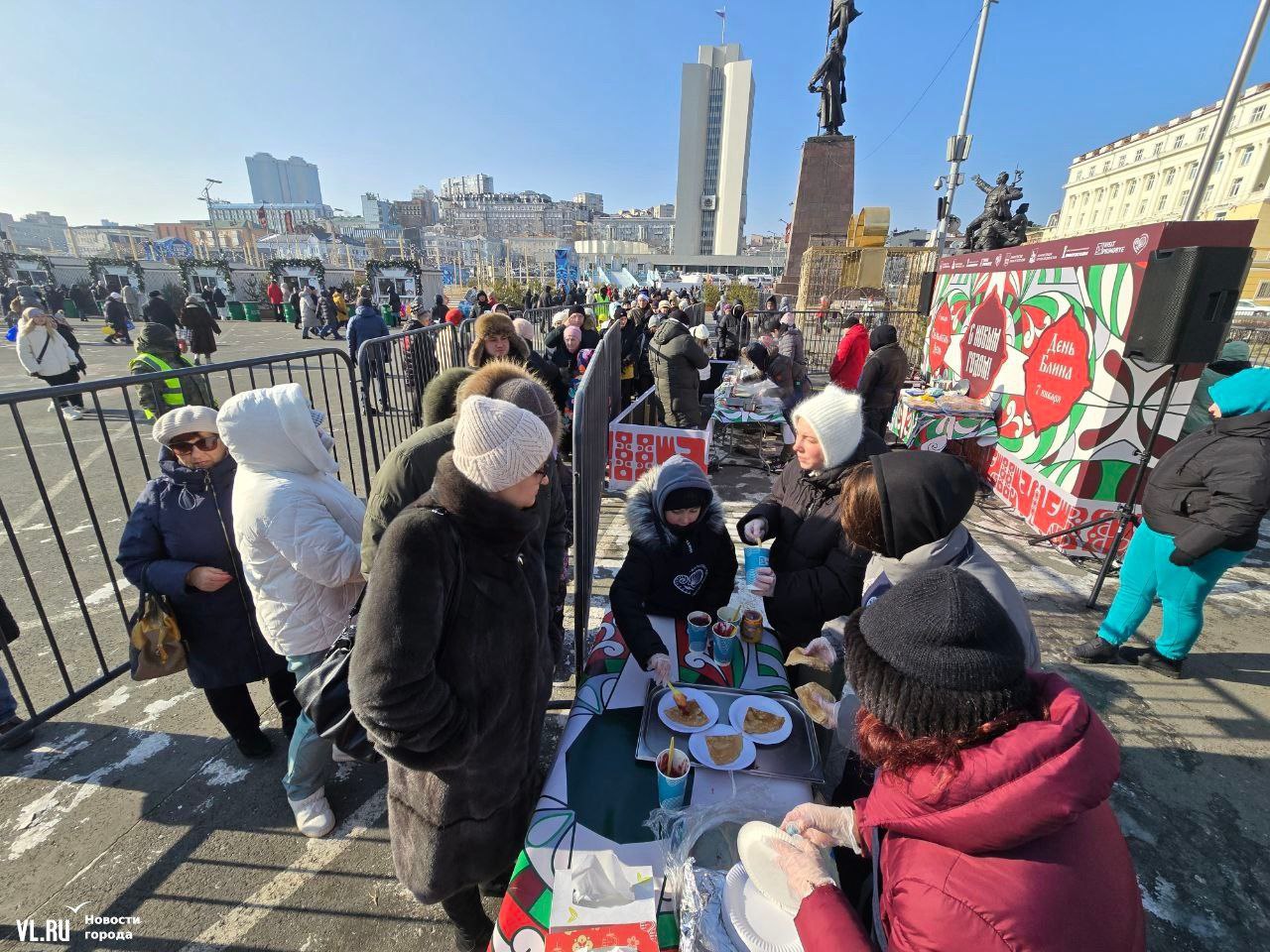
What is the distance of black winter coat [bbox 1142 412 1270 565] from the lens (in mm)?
3027

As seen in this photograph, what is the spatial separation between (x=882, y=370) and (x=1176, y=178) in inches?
2674

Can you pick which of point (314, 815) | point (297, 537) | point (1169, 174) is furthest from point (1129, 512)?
point (1169, 174)

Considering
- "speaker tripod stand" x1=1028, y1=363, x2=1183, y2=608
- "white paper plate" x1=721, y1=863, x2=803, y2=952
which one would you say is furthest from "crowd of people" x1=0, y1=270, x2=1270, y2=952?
"speaker tripod stand" x1=1028, y1=363, x2=1183, y2=608

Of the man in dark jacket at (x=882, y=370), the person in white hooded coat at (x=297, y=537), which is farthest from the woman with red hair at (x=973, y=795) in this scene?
the man in dark jacket at (x=882, y=370)

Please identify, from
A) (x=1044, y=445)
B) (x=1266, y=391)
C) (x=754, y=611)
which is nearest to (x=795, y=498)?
(x=754, y=611)

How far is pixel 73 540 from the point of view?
489 cm

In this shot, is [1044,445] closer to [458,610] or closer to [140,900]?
[458,610]

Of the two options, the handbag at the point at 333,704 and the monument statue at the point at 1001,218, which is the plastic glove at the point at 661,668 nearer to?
the handbag at the point at 333,704

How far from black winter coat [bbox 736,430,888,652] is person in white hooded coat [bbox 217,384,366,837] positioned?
2.05m

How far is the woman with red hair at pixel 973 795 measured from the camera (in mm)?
918

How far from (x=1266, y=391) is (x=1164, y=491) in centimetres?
73

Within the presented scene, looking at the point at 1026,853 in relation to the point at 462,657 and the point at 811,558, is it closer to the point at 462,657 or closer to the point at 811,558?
the point at 462,657

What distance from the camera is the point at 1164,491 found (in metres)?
3.36

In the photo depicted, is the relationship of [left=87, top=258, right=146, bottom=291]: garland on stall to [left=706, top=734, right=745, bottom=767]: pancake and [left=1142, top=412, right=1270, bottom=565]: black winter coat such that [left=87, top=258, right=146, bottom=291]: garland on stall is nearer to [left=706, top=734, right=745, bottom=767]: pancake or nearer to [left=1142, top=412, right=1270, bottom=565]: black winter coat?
[left=706, top=734, right=745, bottom=767]: pancake
